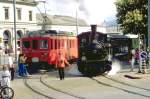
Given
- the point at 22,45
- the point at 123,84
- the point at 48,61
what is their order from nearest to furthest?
the point at 123,84, the point at 48,61, the point at 22,45

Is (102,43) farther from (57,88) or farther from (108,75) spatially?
(57,88)

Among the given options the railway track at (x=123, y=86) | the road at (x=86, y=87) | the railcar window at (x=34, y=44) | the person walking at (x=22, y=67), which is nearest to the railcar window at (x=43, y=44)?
the railcar window at (x=34, y=44)

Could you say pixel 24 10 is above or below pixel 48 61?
above

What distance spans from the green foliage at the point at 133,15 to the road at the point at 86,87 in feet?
51.9

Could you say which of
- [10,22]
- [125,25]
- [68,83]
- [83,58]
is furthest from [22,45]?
[10,22]

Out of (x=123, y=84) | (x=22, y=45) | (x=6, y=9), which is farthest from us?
(x=6, y=9)

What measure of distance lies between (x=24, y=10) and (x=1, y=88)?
6824 cm

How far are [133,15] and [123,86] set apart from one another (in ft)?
71.3

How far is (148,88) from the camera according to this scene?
2214 cm

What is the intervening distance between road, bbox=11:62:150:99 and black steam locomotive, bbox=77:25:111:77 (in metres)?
1.03

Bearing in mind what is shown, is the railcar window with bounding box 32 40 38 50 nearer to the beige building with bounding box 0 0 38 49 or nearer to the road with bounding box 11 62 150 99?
the road with bounding box 11 62 150 99

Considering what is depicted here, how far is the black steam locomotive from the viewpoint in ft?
92.2

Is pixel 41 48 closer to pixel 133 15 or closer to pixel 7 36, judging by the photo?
pixel 133 15

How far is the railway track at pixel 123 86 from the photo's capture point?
2056 cm
